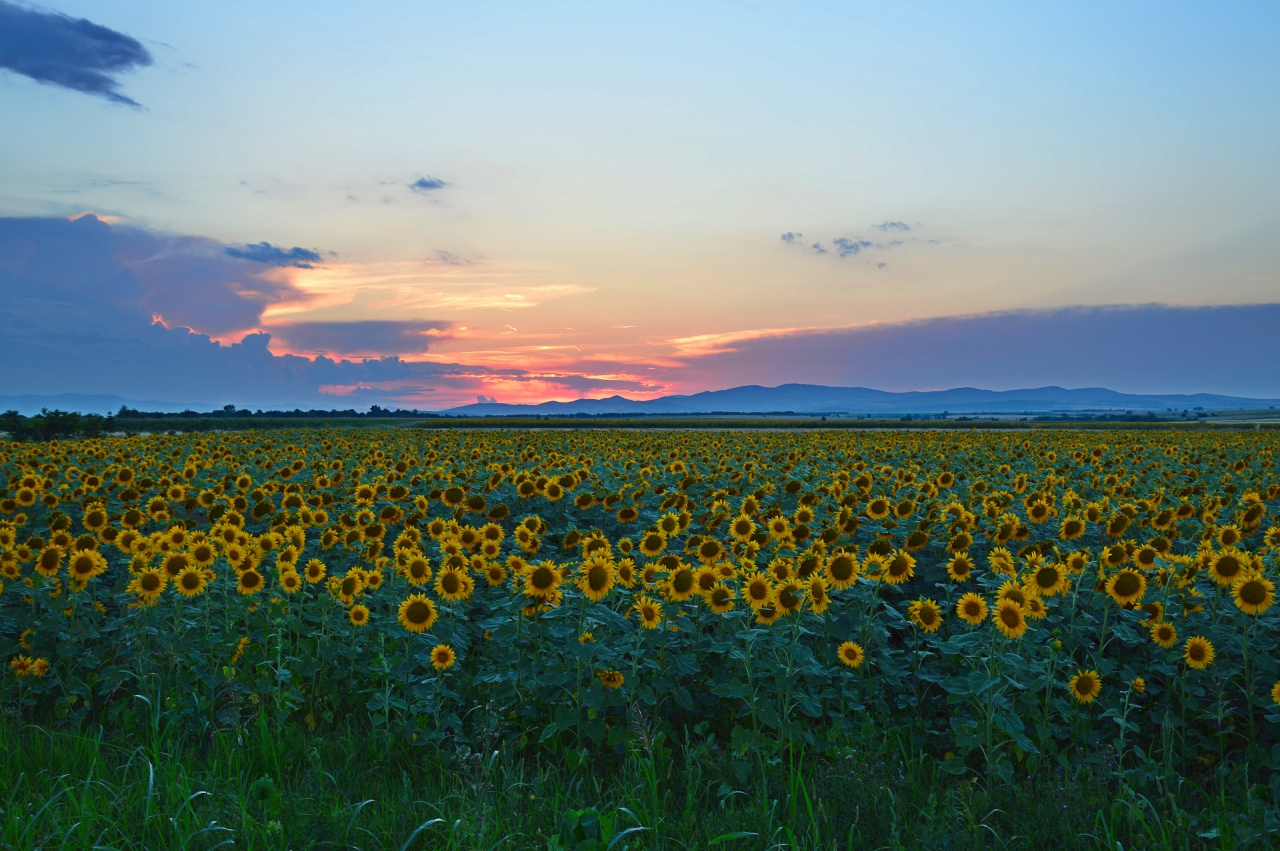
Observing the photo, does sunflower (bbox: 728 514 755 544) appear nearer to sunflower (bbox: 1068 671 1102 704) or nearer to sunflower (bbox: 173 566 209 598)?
sunflower (bbox: 1068 671 1102 704)

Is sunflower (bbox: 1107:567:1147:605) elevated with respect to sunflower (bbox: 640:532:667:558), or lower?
lower

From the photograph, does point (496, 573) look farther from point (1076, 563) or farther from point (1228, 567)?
point (1228, 567)

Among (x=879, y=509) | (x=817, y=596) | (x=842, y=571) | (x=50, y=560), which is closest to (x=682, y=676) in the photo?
(x=817, y=596)

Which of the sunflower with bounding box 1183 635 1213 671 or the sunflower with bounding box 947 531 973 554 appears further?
the sunflower with bounding box 947 531 973 554

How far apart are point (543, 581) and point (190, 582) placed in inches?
119

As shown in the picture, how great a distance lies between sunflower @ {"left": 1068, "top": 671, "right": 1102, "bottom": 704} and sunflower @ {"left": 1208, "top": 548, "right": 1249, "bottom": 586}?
4.22ft

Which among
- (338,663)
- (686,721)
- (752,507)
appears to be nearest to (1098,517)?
(752,507)

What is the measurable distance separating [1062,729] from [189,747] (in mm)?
5944

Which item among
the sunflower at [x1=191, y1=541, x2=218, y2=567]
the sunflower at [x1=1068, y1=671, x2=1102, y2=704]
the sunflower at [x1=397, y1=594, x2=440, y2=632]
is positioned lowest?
the sunflower at [x1=1068, y1=671, x2=1102, y2=704]

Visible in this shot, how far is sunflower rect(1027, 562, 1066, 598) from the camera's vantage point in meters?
5.25

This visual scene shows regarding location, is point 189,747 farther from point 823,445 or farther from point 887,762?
point 823,445

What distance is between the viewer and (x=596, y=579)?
523 cm

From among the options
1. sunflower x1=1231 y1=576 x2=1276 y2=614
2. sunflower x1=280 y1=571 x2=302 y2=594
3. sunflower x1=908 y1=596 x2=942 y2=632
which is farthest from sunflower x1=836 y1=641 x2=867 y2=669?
sunflower x1=280 y1=571 x2=302 y2=594

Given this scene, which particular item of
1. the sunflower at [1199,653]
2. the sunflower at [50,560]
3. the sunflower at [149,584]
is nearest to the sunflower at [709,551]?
the sunflower at [1199,653]
